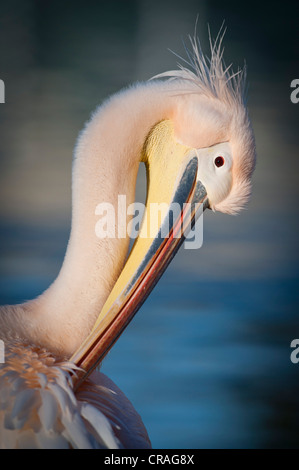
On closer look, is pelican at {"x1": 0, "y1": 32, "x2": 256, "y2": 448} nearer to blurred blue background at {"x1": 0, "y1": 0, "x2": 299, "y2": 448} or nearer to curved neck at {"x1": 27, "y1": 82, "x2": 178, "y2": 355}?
curved neck at {"x1": 27, "y1": 82, "x2": 178, "y2": 355}

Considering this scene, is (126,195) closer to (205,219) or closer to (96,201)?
(96,201)

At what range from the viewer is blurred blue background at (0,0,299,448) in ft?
8.98

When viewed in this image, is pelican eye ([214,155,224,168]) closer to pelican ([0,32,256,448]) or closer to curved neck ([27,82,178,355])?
pelican ([0,32,256,448])

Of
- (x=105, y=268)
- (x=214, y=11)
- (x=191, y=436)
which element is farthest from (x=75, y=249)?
(x=214, y=11)

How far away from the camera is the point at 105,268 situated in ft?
5.30

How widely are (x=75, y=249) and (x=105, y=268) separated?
0.30 ft

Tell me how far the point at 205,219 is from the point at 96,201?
1822 mm

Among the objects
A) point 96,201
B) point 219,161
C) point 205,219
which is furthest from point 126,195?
point 205,219

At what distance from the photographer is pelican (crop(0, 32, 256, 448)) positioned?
156 centimetres

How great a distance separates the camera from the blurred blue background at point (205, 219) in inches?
108

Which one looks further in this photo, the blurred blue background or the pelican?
the blurred blue background

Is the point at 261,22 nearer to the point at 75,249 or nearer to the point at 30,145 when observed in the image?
the point at 30,145

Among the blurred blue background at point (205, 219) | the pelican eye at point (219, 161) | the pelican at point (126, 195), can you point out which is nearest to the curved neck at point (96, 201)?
the pelican at point (126, 195)

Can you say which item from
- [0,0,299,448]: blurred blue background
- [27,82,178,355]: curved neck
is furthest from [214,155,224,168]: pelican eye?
[0,0,299,448]: blurred blue background
